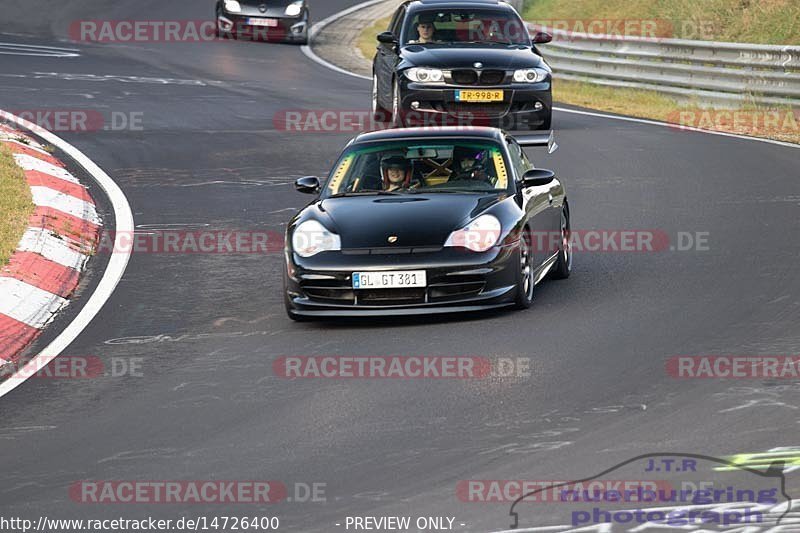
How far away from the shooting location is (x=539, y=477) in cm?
673

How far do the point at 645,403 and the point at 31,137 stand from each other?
43.1ft

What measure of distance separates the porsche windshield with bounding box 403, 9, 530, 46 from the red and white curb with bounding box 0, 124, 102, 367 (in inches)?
204

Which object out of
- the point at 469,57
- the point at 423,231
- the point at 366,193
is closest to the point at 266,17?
the point at 469,57

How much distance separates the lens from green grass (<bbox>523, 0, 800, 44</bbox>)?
29.1 meters

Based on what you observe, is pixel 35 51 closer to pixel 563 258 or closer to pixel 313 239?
pixel 563 258

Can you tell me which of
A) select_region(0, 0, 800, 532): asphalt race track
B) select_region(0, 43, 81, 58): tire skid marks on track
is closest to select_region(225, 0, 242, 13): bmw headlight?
select_region(0, 43, 81, 58): tire skid marks on track

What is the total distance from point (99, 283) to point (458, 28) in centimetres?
924

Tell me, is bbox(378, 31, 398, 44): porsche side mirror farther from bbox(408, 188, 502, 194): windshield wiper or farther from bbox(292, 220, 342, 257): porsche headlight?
bbox(292, 220, 342, 257): porsche headlight

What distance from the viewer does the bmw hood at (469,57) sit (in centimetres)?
1930

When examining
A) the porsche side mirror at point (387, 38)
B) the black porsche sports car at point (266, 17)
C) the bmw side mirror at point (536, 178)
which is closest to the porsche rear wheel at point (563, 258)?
the bmw side mirror at point (536, 178)

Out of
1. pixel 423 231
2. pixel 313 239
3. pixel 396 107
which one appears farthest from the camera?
pixel 396 107

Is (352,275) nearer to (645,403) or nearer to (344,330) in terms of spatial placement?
(344,330)

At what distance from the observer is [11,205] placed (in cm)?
1423

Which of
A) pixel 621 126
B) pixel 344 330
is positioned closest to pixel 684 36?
pixel 621 126
